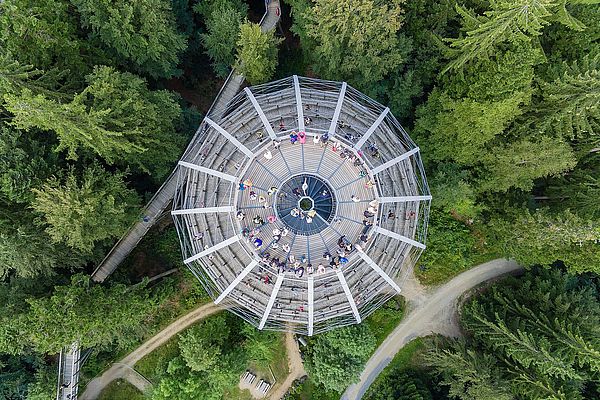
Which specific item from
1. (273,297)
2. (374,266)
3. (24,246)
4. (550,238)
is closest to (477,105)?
(550,238)

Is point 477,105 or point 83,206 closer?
point 83,206

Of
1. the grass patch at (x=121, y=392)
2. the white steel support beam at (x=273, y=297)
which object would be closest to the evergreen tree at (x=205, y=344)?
the white steel support beam at (x=273, y=297)

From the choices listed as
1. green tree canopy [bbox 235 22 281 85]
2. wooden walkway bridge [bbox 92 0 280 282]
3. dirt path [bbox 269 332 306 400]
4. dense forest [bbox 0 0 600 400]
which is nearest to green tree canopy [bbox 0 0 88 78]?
dense forest [bbox 0 0 600 400]

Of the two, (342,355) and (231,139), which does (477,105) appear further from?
(342,355)

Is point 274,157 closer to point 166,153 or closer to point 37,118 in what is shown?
point 166,153

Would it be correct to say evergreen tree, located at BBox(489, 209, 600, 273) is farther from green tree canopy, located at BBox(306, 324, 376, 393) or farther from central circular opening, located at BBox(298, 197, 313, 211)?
central circular opening, located at BBox(298, 197, 313, 211)

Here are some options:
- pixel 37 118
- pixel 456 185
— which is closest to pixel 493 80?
pixel 456 185
